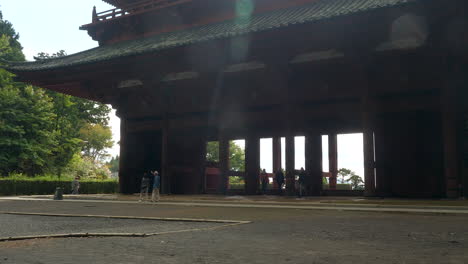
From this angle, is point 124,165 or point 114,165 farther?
point 114,165

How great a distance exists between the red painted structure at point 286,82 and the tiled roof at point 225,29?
0.32 ft

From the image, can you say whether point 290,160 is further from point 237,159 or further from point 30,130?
point 237,159

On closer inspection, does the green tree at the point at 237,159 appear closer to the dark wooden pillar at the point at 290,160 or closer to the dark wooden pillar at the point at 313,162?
the dark wooden pillar at the point at 313,162

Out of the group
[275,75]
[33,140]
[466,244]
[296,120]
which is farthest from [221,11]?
[33,140]

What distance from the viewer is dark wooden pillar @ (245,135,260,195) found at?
1798 cm

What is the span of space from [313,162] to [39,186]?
1905 cm

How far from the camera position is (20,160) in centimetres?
3000

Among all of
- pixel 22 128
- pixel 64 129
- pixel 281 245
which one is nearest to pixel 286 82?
pixel 281 245

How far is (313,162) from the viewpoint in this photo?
16875mm

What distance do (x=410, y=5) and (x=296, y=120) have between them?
5.87 m

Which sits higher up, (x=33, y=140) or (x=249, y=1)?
(x=249, y=1)

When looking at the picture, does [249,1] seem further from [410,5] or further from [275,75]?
[410,5]

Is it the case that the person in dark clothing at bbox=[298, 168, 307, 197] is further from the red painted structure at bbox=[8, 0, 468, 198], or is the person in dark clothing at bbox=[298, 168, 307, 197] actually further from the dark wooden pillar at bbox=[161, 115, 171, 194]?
the dark wooden pillar at bbox=[161, 115, 171, 194]

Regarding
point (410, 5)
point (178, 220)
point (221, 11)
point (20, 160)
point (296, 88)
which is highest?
point (221, 11)
